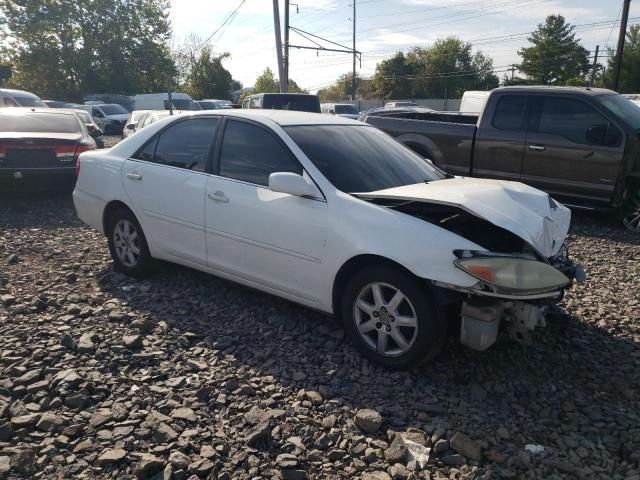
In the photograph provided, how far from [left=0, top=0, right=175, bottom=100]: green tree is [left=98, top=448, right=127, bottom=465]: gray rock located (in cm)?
4454

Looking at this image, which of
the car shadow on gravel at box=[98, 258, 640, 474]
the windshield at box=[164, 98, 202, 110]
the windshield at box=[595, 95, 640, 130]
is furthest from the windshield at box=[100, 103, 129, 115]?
the car shadow on gravel at box=[98, 258, 640, 474]

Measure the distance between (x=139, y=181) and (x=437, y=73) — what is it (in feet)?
220

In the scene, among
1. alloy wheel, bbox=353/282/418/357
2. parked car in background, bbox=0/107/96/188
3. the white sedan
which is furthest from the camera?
parked car in background, bbox=0/107/96/188

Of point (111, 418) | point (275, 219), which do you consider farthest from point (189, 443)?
point (275, 219)

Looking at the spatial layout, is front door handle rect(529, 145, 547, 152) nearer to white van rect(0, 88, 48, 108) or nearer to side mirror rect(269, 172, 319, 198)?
side mirror rect(269, 172, 319, 198)

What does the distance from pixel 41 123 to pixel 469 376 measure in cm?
848

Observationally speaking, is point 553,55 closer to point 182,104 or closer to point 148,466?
point 182,104

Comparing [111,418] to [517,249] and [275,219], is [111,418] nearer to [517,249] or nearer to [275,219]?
[275,219]

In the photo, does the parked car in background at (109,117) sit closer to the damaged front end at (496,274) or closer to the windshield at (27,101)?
the windshield at (27,101)

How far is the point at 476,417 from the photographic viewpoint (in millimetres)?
3014

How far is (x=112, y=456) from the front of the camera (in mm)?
2611

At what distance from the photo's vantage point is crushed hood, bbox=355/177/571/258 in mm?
3340

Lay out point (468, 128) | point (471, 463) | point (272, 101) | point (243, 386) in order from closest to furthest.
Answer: point (471, 463), point (243, 386), point (468, 128), point (272, 101)

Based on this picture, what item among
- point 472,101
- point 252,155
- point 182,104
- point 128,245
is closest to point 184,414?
point 252,155
